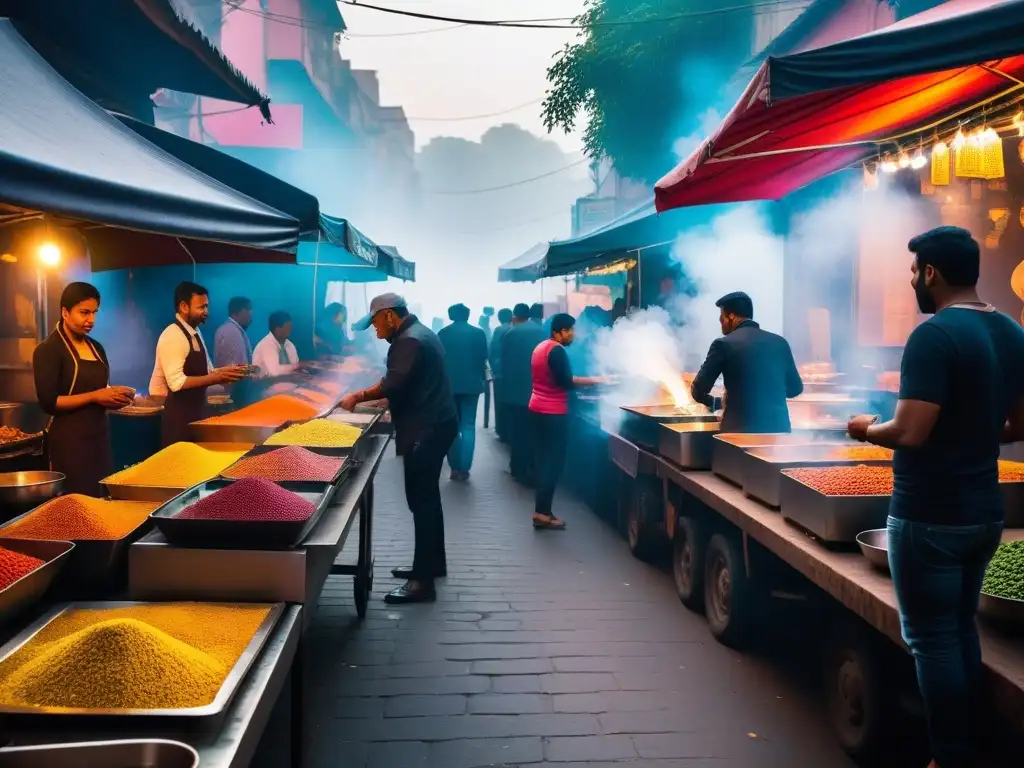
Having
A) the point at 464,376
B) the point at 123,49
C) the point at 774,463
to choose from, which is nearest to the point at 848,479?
the point at 774,463

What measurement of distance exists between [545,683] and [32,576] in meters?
2.69

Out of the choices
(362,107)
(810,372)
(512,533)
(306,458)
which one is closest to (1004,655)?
(306,458)

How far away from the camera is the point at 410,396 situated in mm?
6047

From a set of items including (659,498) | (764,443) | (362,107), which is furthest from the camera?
(362,107)

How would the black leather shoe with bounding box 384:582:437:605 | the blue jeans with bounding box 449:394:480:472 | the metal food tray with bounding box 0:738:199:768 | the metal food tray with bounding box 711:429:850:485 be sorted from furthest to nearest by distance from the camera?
the blue jeans with bounding box 449:394:480:472, the black leather shoe with bounding box 384:582:437:605, the metal food tray with bounding box 711:429:850:485, the metal food tray with bounding box 0:738:199:768

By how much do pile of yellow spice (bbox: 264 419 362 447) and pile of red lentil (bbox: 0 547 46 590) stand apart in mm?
2317

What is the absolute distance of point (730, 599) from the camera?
5.02 metres

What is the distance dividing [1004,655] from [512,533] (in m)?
5.47

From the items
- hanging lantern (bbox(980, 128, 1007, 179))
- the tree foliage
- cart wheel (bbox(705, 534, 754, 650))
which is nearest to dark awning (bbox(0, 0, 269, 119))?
cart wheel (bbox(705, 534, 754, 650))

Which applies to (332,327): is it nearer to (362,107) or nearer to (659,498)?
(659,498)

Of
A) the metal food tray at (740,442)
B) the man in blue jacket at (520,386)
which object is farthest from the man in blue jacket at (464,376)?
the metal food tray at (740,442)

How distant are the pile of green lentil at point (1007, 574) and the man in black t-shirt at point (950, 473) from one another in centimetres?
11

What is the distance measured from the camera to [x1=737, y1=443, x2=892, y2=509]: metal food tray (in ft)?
15.0

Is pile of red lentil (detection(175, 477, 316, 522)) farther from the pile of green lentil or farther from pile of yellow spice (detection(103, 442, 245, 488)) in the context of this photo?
the pile of green lentil
